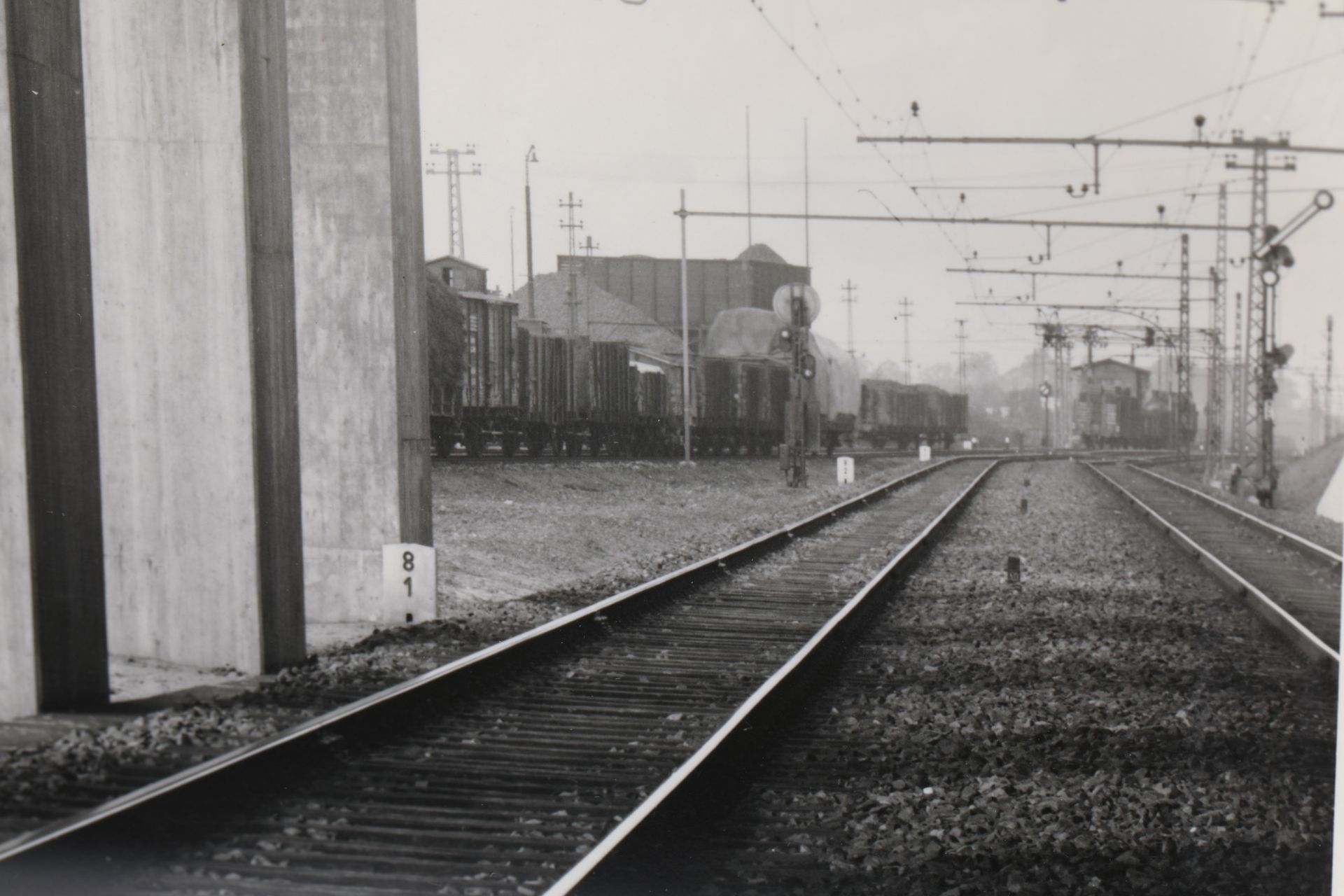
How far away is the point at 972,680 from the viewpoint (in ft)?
22.7

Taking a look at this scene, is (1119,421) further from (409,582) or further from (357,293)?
(409,582)

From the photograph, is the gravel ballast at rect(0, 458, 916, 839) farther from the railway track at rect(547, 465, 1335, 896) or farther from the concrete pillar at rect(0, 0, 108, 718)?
the railway track at rect(547, 465, 1335, 896)

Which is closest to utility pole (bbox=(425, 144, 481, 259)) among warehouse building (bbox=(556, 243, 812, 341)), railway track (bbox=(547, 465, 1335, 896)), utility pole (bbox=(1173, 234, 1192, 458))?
railway track (bbox=(547, 465, 1335, 896))

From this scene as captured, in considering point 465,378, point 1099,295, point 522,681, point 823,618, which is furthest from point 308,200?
point 1099,295

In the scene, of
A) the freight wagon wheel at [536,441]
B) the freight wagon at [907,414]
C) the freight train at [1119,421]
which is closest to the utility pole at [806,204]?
the freight wagon wheel at [536,441]

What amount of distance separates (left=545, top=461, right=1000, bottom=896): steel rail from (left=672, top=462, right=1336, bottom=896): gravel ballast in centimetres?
18

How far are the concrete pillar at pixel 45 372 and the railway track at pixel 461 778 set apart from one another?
127 cm

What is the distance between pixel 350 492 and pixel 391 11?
10.7 ft

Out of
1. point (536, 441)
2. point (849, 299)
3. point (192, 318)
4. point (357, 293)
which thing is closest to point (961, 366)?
point (536, 441)

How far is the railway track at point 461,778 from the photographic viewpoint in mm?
3631

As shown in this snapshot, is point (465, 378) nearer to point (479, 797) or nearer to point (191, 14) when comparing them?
point (191, 14)

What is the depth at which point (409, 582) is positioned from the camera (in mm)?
8469

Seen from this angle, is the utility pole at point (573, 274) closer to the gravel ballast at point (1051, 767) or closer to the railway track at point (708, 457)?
the railway track at point (708, 457)

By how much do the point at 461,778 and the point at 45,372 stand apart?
2.31m
